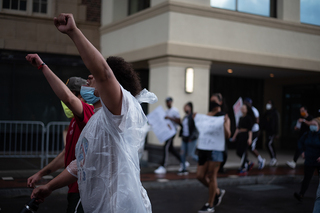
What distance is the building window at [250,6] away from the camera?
36.0 ft

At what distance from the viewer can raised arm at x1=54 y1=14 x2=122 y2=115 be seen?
1656 millimetres

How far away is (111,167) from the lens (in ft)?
6.75

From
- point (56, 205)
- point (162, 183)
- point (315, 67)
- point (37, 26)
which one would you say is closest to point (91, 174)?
point (37, 26)

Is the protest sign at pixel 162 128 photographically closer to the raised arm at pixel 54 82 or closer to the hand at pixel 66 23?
the raised arm at pixel 54 82

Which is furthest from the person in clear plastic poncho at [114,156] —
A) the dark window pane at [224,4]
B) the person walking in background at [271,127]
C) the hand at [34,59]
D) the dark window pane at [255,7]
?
the dark window pane at [255,7]

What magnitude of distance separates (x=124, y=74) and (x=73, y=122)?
101cm

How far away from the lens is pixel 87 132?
2129 millimetres

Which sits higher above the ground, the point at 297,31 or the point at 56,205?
the point at 297,31

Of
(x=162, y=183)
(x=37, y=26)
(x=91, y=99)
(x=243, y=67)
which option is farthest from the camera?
(x=243, y=67)

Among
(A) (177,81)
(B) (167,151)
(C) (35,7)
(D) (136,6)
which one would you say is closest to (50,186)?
(C) (35,7)

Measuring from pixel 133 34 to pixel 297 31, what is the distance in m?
5.21

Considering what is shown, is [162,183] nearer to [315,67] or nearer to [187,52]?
[187,52]

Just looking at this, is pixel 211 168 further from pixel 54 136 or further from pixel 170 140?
pixel 54 136

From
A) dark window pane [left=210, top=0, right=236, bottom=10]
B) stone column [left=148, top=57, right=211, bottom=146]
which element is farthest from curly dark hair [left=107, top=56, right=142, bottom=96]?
dark window pane [left=210, top=0, right=236, bottom=10]
